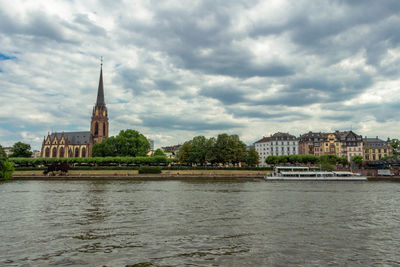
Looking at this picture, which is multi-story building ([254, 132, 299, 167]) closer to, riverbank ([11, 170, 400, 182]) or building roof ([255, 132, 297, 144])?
building roof ([255, 132, 297, 144])

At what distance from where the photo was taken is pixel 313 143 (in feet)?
436

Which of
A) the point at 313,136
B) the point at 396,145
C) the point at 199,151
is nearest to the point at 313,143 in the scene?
the point at 313,136

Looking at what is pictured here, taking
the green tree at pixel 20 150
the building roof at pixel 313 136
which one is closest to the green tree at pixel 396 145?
the building roof at pixel 313 136

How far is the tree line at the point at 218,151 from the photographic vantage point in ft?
303

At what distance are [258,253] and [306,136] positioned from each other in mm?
132710

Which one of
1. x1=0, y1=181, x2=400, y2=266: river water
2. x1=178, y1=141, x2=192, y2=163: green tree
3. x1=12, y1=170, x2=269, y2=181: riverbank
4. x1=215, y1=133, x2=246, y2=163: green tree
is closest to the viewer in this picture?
x1=0, y1=181, x2=400, y2=266: river water

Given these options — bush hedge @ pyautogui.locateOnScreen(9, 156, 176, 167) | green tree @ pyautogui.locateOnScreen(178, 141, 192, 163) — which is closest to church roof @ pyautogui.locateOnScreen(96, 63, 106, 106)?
bush hedge @ pyautogui.locateOnScreen(9, 156, 176, 167)

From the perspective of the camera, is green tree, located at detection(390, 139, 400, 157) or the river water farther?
green tree, located at detection(390, 139, 400, 157)

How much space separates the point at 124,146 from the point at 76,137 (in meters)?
59.3

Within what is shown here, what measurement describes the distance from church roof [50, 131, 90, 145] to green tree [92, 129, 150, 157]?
42.0 metres

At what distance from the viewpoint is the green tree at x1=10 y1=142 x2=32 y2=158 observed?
12929cm

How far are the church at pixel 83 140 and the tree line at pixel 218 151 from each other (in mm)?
68040

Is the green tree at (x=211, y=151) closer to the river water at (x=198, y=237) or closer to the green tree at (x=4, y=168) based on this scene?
the green tree at (x=4, y=168)

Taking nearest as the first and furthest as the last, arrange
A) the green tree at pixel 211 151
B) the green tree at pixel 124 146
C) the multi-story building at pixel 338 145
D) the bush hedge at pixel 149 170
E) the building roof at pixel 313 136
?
the bush hedge at pixel 149 170, the green tree at pixel 211 151, the green tree at pixel 124 146, the multi-story building at pixel 338 145, the building roof at pixel 313 136
